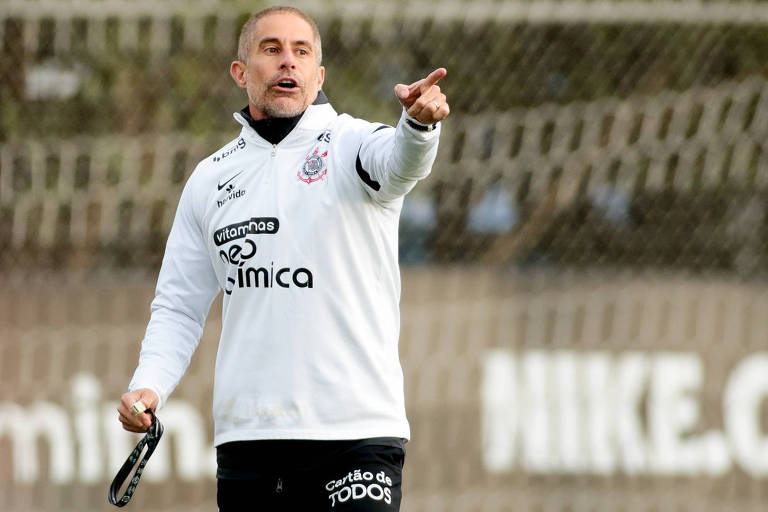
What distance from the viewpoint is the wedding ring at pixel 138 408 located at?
13.1 feet

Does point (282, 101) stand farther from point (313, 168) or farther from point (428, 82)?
point (428, 82)

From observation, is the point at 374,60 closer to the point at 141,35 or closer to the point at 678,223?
the point at 141,35

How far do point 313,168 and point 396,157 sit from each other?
0.46 m

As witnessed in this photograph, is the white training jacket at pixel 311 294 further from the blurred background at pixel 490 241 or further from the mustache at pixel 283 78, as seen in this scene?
the blurred background at pixel 490 241

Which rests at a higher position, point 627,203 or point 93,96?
point 93,96

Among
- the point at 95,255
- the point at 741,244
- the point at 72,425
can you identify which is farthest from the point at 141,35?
the point at 741,244

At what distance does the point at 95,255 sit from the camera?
24.3ft

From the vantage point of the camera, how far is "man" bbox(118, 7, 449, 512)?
13.3 feet

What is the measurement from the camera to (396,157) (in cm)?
377

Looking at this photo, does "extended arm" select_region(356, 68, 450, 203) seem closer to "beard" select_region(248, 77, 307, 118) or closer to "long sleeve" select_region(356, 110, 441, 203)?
"long sleeve" select_region(356, 110, 441, 203)

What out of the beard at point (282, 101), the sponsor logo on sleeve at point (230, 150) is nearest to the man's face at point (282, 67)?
the beard at point (282, 101)

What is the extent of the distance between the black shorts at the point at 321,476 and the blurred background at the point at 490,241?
11.2 feet

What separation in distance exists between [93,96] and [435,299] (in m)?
2.15

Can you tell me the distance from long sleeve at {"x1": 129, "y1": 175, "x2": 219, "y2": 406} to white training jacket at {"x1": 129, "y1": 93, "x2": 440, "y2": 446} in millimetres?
161
